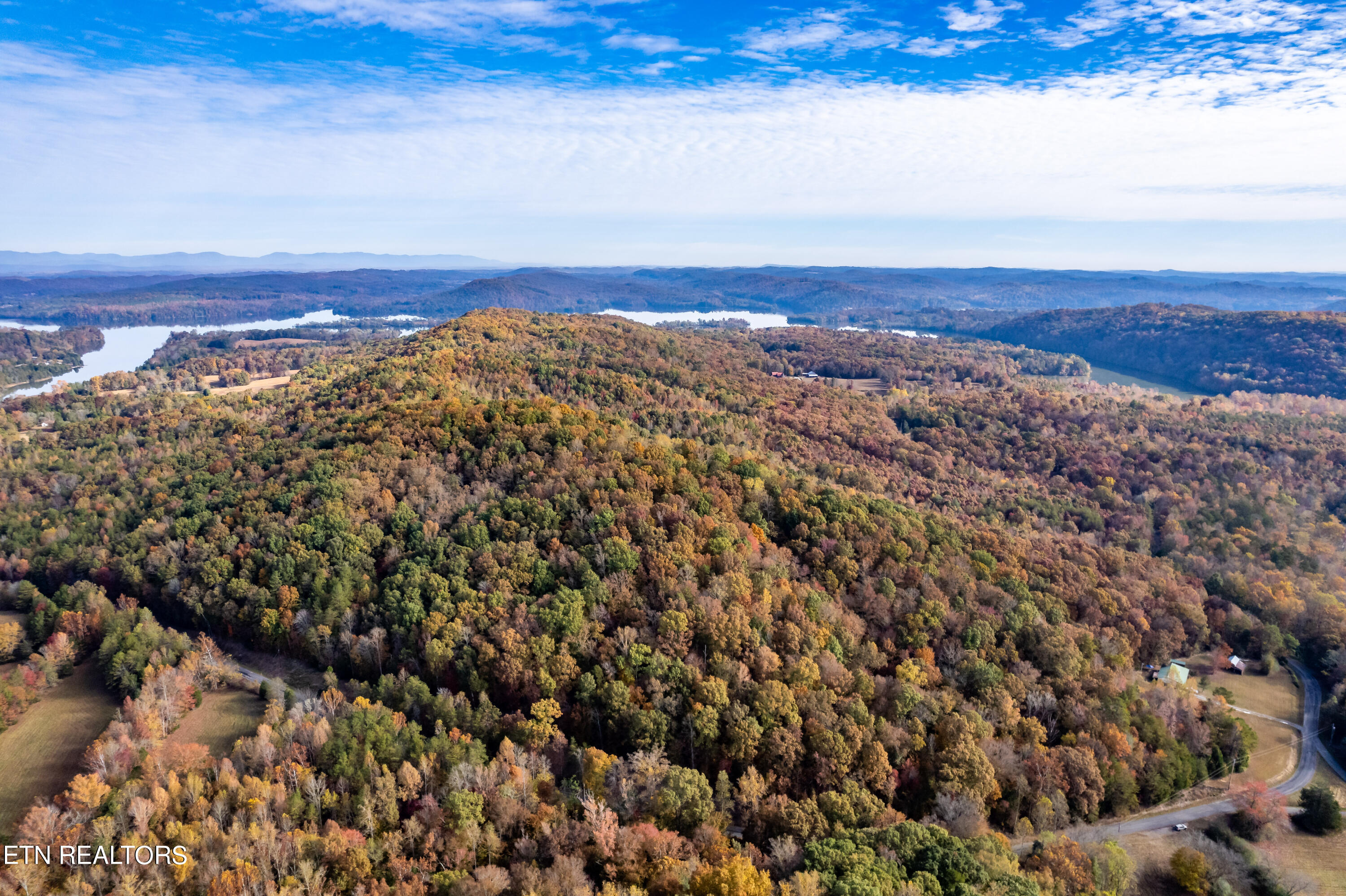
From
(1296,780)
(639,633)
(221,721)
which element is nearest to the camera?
(221,721)

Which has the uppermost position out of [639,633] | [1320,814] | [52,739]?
[639,633]

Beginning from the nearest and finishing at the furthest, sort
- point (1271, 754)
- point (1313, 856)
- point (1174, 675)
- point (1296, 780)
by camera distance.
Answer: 1. point (1313, 856)
2. point (1296, 780)
3. point (1271, 754)
4. point (1174, 675)

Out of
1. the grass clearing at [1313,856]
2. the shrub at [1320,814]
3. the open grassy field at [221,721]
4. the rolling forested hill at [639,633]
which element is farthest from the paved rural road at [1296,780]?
the open grassy field at [221,721]

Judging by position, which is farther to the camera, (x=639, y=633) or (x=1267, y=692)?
(x=1267, y=692)

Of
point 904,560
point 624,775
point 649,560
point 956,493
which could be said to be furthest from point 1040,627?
point 956,493

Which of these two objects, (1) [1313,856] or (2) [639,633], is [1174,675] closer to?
(1) [1313,856]

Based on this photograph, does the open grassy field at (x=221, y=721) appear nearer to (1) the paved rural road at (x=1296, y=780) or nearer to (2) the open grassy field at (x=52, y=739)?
(2) the open grassy field at (x=52, y=739)

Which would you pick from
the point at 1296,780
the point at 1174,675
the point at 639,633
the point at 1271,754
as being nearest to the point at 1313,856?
the point at 1296,780

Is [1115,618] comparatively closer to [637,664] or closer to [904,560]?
[904,560]

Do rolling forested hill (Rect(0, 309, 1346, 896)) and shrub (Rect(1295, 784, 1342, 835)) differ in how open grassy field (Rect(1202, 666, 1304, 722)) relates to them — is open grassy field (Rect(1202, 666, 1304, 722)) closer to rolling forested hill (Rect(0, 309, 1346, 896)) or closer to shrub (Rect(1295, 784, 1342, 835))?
rolling forested hill (Rect(0, 309, 1346, 896))
